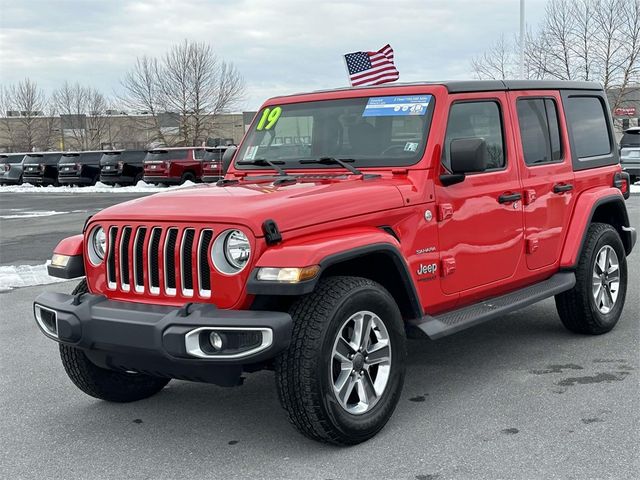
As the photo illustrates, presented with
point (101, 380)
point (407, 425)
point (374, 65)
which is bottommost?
point (407, 425)

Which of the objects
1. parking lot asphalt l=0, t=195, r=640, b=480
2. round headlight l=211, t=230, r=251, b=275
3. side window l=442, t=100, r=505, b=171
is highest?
side window l=442, t=100, r=505, b=171

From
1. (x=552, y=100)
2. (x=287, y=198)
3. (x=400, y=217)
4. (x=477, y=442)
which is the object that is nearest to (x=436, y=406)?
(x=477, y=442)

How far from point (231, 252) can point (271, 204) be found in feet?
1.07

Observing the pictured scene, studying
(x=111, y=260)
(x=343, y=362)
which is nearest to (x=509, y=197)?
(x=343, y=362)

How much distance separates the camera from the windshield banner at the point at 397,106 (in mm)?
4961

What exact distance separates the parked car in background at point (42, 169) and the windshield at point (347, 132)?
32.0 m

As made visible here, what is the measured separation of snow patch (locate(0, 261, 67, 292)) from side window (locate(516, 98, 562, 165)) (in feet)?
18.3

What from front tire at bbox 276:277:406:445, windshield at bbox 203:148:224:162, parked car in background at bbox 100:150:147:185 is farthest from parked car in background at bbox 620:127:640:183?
front tire at bbox 276:277:406:445

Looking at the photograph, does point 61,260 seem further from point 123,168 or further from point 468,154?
point 123,168

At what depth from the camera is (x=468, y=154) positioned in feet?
15.0

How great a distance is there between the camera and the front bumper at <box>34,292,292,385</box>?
12.0 ft

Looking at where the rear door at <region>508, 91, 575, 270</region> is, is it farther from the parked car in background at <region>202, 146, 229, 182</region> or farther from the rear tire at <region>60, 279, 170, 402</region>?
the parked car in background at <region>202, 146, 229, 182</region>

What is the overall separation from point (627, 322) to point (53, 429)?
179 inches

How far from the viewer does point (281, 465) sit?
12.6 ft
